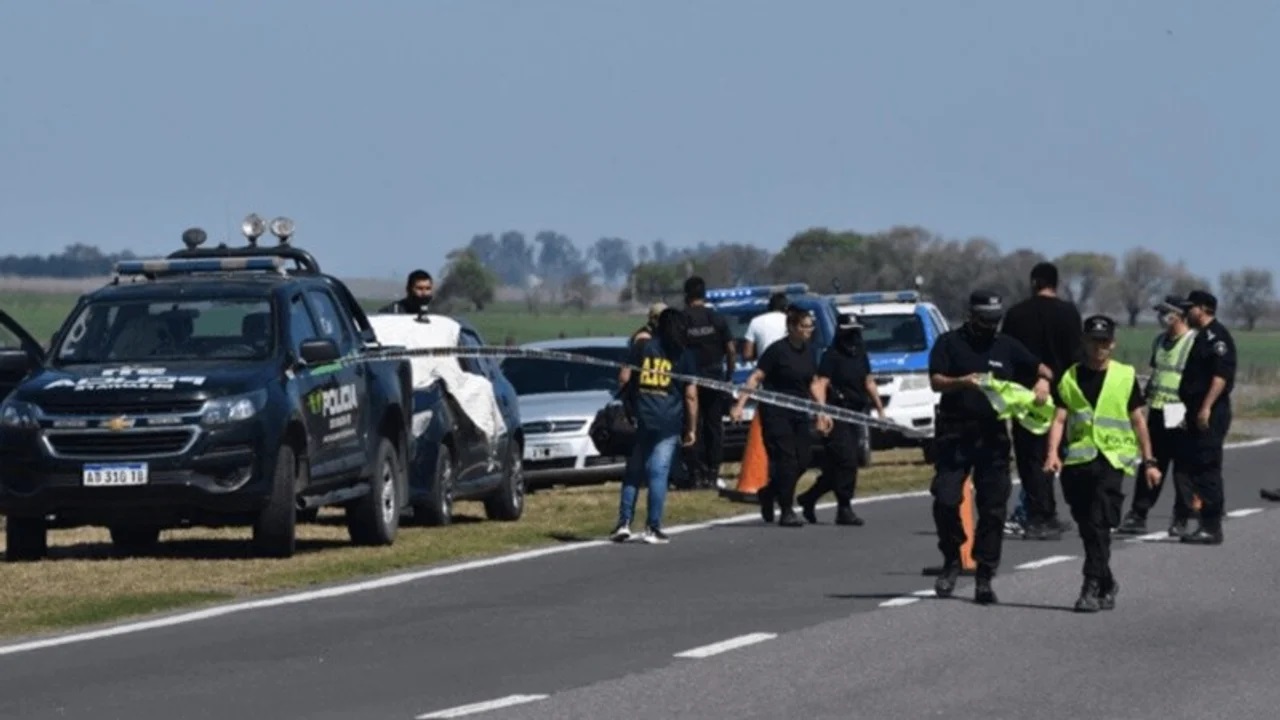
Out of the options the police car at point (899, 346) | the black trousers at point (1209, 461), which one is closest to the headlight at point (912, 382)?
the police car at point (899, 346)

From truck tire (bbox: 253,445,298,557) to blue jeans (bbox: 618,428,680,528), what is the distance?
2610 mm

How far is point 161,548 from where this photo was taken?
2352cm

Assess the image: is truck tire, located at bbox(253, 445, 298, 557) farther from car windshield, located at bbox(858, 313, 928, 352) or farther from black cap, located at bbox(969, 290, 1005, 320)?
A: car windshield, located at bbox(858, 313, 928, 352)

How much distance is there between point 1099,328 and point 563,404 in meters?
13.3

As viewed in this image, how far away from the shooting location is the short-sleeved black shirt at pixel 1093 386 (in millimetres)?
18312

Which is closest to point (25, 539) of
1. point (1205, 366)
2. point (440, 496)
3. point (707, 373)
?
point (440, 496)

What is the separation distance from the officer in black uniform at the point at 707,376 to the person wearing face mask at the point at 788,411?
4877mm

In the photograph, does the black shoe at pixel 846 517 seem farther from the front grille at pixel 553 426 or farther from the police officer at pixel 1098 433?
the police officer at pixel 1098 433

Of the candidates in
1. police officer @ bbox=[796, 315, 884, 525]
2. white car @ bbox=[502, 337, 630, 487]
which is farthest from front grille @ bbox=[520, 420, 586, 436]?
police officer @ bbox=[796, 315, 884, 525]

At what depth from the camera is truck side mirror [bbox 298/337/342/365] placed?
858 inches

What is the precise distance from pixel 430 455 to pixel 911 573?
551 centimetres

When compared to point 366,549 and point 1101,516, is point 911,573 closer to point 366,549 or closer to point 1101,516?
point 1101,516

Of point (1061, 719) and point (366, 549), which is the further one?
point (366, 549)

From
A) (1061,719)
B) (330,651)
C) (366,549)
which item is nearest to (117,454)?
(366,549)
